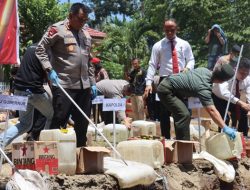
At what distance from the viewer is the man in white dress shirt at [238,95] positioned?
864 cm

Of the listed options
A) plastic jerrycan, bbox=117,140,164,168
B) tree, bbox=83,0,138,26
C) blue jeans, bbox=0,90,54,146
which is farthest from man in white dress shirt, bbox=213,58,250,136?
tree, bbox=83,0,138,26

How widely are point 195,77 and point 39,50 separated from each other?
6.80ft

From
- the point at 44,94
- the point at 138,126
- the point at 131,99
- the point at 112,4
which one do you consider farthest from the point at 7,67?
the point at 112,4

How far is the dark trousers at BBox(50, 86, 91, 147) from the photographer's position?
19.4 ft

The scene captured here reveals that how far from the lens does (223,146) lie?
7.05 metres

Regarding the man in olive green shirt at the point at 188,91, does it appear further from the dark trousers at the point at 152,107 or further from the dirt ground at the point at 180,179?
the dark trousers at the point at 152,107

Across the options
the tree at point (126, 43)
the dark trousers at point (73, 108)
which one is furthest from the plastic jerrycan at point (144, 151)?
the tree at point (126, 43)

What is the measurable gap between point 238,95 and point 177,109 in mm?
2503

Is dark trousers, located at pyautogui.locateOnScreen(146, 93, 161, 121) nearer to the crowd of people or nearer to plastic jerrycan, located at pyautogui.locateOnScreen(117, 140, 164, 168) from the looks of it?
the crowd of people

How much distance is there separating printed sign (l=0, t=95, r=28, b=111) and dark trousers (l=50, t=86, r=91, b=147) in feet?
3.12

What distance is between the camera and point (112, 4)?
55.0 meters

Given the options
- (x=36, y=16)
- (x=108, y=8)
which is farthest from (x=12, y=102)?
(x=108, y=8)

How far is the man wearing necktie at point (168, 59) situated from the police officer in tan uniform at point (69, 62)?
6.25 ft

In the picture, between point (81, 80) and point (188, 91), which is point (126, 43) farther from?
point (81, 80)
